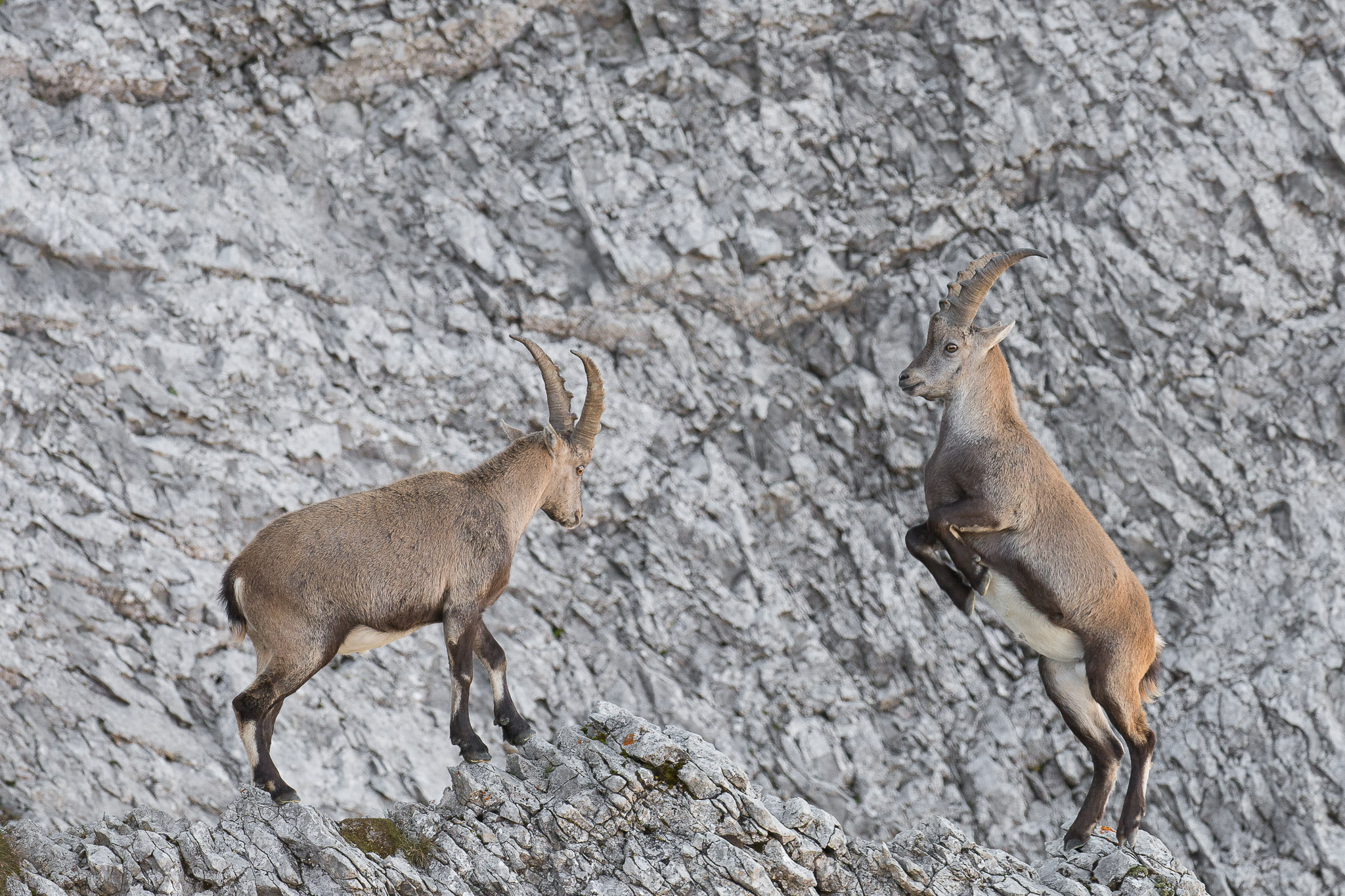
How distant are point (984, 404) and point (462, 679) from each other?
3899 millimetres

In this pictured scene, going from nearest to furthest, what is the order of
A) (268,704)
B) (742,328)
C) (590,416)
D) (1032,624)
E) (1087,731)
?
(268,704)
(1032,624)
(1087,731)
(590,416)
(742,328)

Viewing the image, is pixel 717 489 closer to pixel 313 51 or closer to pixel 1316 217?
pixel 313 51

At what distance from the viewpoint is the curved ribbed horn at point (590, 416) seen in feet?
29.0

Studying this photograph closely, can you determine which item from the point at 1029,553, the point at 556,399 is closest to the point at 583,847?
the point at 556,399

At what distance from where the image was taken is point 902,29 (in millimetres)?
16609

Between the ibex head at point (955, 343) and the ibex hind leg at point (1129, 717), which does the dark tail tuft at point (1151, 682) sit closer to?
the ibex hind leg at point (1129, 717)

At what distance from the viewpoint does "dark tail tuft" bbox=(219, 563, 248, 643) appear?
7.78 metres

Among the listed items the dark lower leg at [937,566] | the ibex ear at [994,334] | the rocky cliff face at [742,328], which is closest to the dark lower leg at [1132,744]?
the dark lower leg at [937,566]

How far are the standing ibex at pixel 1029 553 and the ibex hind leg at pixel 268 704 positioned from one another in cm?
385

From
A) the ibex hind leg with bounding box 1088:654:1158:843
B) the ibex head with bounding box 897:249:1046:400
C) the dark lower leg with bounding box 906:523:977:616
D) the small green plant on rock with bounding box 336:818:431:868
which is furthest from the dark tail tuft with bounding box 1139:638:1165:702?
the small green plant on rock with bounding box 336:818:431:868

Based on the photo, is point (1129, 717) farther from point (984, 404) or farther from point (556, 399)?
point (556, 399)

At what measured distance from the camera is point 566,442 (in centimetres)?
899

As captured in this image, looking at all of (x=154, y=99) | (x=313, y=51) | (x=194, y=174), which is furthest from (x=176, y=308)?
(x=313, y=51)

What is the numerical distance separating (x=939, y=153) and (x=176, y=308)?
9546mm
